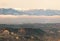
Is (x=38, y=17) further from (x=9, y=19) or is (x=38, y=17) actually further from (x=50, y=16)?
(x=9, y=19)

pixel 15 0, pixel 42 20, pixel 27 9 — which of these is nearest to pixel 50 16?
pixel 42 20

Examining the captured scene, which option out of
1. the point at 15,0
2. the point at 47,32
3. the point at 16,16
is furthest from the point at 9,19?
the point at 47,32

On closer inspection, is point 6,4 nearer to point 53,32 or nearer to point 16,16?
point 16,16

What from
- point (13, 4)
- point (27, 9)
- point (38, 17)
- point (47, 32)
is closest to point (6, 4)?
point (13, 4)

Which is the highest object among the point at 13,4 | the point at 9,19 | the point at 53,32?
the point at 13,4

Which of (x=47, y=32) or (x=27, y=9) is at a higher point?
(x=27, y=9)

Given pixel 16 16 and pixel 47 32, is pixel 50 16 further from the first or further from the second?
pixel 16 16

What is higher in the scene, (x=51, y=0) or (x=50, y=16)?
(x=51, y=0)
